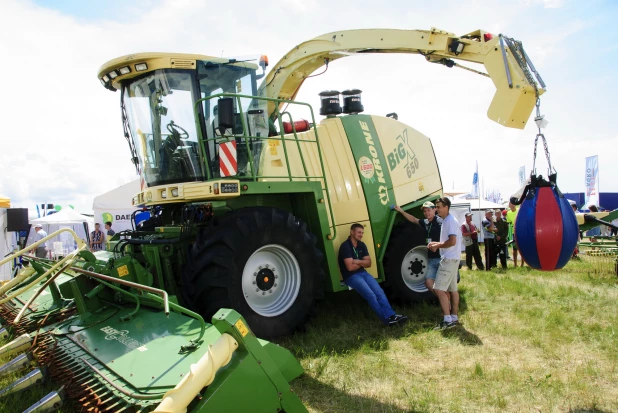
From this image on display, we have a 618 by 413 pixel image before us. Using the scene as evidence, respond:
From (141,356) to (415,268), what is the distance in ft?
14.9

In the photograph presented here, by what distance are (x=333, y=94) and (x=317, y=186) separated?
1948mm

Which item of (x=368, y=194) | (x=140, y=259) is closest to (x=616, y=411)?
(x=368, y=194)

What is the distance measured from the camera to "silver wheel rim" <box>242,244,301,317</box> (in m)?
4.97

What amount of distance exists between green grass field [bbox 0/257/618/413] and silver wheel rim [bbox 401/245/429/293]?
1.27 feet

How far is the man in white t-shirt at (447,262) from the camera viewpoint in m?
5.83

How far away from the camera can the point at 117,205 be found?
15.1 metres

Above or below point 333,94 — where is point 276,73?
above

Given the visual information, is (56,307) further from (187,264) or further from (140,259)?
(187,264)

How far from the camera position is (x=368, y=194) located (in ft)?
21.3

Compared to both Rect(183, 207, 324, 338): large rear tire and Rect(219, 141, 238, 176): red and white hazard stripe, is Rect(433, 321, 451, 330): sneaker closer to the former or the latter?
Rect(183, 207, 324, 338): large rear tire

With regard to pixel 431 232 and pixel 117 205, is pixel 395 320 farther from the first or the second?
pixel 117 205

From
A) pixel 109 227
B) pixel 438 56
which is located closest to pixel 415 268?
pixel 438 56

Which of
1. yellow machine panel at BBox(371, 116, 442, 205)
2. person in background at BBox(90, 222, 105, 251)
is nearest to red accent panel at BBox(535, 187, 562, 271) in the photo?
yellow machine panel at BBox(371, 116, 442, 205)

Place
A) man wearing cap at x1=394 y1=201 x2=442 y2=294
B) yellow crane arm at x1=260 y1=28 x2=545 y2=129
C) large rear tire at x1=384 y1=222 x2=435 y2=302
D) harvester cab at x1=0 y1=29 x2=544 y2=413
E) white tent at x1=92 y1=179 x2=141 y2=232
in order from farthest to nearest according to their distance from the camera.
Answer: white tent at x1=92 y1=179 x2=141 y2=232 → large rear tire at x1=384 y1=222 x2=435 y2=302 → man wearing cap at x1=394 y1=201 x2=442 y2=294 → yellow crane arm at x1=260 y1=28 x2=545 y2=129 → harvester cab at x1=0 y1=29 x2=544 y2=413
